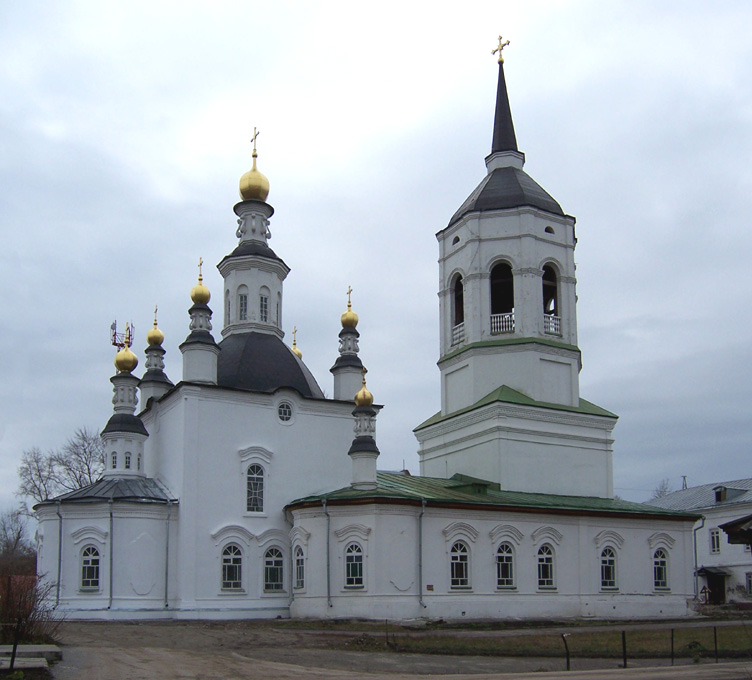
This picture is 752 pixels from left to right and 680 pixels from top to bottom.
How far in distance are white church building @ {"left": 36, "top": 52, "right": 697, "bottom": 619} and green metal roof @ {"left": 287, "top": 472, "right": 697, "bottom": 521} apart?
0.31 feet

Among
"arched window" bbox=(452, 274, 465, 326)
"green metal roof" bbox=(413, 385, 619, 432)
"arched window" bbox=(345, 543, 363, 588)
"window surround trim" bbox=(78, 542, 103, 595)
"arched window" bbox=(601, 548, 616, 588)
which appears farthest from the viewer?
"arched window" bbox=(452, 274, 465, 326)

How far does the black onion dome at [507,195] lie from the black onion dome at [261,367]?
9136mm

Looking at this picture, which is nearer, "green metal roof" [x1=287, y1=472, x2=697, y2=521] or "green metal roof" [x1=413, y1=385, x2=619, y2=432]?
"green metal roof" [x1=287, y1=472, x2=697, y2=521]

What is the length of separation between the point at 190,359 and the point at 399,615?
9705 mm

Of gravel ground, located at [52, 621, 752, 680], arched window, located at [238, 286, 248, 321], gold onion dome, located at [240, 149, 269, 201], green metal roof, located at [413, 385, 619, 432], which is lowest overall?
gravel ground, located at [52, 621, 752, 680]

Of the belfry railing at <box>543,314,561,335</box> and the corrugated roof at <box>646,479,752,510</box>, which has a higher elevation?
the belfry railing at <box>543,314,561,335</box>

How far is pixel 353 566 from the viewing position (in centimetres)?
2450

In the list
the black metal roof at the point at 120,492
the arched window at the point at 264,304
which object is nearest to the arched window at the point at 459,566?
the black metal roof at the point at 120,492

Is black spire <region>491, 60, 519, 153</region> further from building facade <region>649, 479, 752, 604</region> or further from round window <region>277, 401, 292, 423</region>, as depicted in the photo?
building facade <region>649, 479, 752, 604</region>

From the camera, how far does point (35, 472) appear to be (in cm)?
4144

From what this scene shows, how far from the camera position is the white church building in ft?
81.5

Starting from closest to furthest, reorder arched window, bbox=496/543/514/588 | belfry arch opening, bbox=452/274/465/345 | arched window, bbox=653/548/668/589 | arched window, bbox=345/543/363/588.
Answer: arched window, bbox=345/543/363/588, arched window, bbox=496/543/514/588, arched window, bbox=653/548/668/589, belfry arch opening, bbox=452/274/465/345

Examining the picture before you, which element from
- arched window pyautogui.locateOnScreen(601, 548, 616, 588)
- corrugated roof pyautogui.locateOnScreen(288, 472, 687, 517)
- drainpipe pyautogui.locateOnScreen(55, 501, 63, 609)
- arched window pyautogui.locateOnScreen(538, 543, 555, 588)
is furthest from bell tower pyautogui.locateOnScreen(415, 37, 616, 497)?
drainpipe pyautogui.locateOnScreen(55, 501, 63, 609)

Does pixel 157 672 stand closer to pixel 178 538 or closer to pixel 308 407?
pixel 178 538
